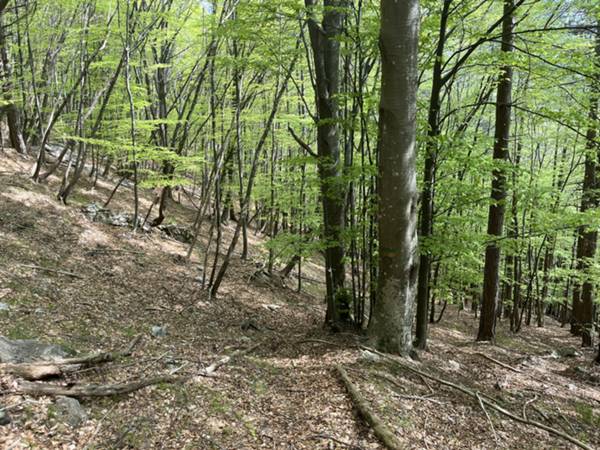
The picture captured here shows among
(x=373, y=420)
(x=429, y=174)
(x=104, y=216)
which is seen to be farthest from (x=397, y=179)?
(x=104, y=216)

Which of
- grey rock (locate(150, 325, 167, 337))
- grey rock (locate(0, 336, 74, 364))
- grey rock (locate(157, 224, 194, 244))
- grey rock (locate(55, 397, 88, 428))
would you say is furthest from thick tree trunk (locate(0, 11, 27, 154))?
grey rock (locate(55, 397, 88, 428))

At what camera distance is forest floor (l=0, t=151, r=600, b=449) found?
144 inches

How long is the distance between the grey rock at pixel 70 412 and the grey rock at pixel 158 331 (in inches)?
99.6

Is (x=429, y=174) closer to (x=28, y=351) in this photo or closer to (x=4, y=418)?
(x=28, y=351)

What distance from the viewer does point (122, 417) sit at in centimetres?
365

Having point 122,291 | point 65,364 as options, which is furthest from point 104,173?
point 65,364

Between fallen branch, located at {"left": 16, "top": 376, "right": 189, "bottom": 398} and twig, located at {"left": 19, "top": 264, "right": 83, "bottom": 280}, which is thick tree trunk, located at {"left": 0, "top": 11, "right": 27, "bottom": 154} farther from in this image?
fallen branch, located at {"left": 16, "top": 376, "right": 189, "bottom": 398}

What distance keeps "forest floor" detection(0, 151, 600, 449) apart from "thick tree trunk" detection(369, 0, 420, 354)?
1.76 ft

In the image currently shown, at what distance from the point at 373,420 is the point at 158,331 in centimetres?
377

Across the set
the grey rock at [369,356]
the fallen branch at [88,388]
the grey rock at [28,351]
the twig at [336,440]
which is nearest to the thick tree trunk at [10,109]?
the grey rock at [28,351]

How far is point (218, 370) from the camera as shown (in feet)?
16.7

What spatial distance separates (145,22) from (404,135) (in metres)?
9.48

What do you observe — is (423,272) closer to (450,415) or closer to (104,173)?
(450,415)

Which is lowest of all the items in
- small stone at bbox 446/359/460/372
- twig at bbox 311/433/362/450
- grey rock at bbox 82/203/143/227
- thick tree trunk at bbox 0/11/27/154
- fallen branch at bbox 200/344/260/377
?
small stone at bbox 446/359/460/372
